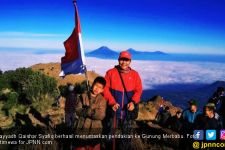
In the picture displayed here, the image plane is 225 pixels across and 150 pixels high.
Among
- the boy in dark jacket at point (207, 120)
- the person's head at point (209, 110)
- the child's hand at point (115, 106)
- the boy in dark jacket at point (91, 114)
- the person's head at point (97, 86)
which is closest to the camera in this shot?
the boy in dark jacket at point (91, 114)

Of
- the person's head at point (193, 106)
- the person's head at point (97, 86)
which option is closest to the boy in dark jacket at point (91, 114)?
the person's head at point (97, 86)

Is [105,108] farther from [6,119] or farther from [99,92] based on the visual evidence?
[6,119]

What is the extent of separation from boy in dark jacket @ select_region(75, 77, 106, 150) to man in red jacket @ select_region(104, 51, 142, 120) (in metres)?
0.60

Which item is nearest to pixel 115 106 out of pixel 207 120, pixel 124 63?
pixel 124 63

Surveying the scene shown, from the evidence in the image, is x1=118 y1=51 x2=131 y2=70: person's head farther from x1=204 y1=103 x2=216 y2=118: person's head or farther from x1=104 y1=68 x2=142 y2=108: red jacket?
x1=204 y1=103 x2=216 y2=118: person's head

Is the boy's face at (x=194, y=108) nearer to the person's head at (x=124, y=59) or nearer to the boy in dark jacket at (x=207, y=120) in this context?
the boy in dark jacket at (x=207, y=120)

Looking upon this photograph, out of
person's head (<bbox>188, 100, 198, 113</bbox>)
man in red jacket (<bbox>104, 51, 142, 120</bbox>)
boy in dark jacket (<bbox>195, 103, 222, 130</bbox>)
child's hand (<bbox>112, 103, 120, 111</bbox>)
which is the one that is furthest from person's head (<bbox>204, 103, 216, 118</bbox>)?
child's hand (<bbox>112, 103, 120, 111</bbox>)

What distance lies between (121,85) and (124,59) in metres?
0.54

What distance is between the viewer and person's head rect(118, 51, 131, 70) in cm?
727

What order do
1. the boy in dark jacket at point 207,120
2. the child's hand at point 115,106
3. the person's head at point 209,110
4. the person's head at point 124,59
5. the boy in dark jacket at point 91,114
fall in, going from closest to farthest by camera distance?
the boy in dark jacket at point 91,114, the child's hand at point 115,106, the person's head at point 124,59, the boy in dark jacket at point 207,120, the person's head at point 209,110

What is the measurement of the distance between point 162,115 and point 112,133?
928cm

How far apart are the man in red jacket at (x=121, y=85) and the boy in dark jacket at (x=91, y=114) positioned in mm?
596

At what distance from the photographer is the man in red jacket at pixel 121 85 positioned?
288 inches

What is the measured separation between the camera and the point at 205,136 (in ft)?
26.9
